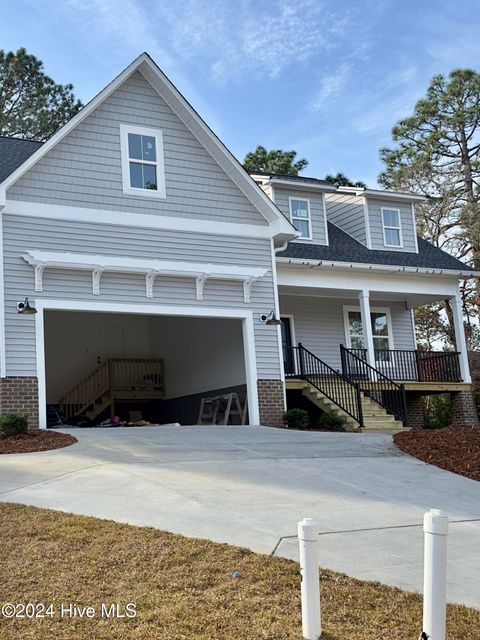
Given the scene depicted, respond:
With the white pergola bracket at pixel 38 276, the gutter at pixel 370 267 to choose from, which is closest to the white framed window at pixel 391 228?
the gutter at pixel 370 267

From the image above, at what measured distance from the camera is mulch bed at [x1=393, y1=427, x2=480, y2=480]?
12390 millimetres

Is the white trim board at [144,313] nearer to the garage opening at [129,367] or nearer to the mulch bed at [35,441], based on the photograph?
the mulch bed at [35,441]

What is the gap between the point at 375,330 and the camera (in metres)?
24.7

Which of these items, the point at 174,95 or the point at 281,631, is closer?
the point at 281,631

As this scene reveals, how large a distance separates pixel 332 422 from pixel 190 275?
4.81 metres

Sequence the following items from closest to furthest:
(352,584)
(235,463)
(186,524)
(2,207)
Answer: (352,584) → (186,524) → (235,463) → (2,207)

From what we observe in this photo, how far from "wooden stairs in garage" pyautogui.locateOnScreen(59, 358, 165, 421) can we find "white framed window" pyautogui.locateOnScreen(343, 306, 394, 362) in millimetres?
6407

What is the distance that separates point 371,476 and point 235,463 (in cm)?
205

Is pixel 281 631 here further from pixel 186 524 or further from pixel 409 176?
pixel 409 176

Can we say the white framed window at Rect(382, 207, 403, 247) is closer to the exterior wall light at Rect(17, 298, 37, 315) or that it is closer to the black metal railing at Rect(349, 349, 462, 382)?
the black metal railing at Rect(349, 349, 462, 382)

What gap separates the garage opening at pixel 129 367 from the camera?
23.0m

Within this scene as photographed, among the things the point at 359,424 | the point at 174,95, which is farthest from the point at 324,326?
the point at 174,95

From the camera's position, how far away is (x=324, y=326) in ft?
78.4

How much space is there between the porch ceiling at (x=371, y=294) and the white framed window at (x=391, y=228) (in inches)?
66.6
